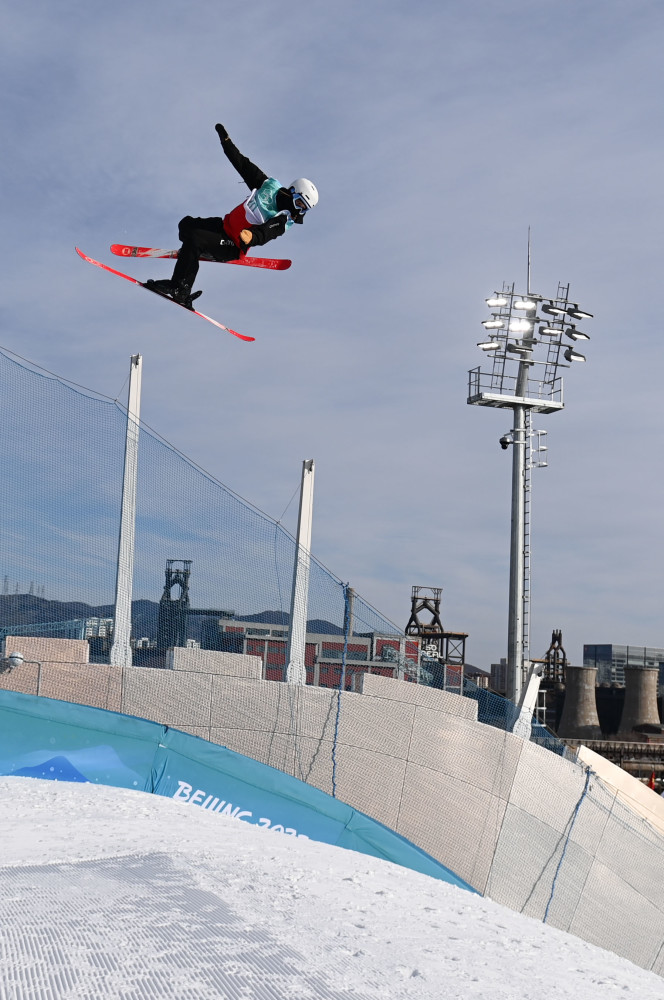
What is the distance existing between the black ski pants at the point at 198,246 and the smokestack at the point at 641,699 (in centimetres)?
5491

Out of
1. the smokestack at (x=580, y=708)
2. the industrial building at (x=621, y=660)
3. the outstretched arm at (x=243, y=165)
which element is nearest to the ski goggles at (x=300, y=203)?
the outstretched arm at (x=243, y=165)

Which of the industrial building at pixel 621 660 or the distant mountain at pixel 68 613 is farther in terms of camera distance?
the industrial building at pixel 621 660

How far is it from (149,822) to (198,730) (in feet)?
16.0

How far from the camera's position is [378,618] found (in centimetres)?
1285

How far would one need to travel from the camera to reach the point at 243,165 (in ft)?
32.2

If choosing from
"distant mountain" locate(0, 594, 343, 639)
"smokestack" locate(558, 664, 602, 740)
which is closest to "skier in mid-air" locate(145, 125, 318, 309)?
"distant mountain" locate(0, 594, 343, 639)

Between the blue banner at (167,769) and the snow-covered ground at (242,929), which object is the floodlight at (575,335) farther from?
the snow-covered ground at (242,929)

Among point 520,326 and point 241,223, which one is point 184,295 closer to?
point 241,223

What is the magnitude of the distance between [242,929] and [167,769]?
6.10 metres

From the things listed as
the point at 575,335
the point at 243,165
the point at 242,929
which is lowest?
the point at 242,929

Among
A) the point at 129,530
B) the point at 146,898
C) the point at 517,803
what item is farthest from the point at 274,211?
the point at 517,803

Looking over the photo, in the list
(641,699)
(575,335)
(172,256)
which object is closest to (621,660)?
(641,699)

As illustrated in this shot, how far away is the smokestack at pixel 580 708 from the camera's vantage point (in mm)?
59406

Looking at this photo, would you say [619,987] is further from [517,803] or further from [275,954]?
[517,803]
